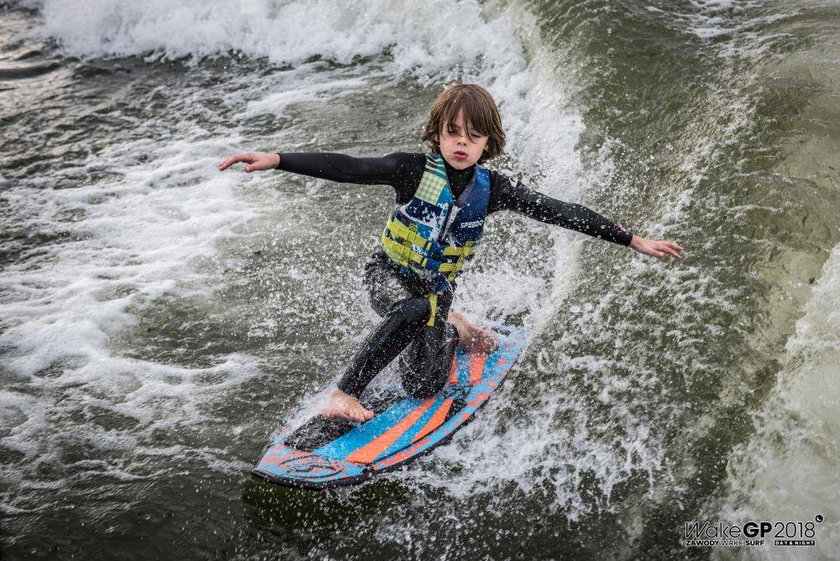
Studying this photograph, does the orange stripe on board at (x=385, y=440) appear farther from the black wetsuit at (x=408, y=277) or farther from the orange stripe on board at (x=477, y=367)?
the orange stripe on board at (x=477, y=367)

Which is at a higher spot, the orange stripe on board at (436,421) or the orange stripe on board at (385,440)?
the orange stripe on board at (436,421)

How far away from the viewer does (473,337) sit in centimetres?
424

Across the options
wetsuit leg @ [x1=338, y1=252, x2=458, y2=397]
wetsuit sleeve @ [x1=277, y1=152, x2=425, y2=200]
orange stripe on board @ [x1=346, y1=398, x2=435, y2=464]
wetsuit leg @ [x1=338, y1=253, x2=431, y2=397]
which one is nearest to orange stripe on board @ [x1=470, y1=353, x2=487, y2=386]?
wetsuit leg @ [x1=338, y1=252, x2=458, y2=397]

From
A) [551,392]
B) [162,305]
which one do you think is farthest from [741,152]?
[162,305]

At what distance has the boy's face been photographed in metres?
3.41

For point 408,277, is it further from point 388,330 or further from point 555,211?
point 555,211

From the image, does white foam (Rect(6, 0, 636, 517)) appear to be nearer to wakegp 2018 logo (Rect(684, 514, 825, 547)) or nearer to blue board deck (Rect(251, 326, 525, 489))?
blue board deck (Rect(251, 326, 525, 489))

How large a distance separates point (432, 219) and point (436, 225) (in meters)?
0.04

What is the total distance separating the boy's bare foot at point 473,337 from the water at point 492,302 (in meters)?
0.24

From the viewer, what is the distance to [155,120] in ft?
24.5

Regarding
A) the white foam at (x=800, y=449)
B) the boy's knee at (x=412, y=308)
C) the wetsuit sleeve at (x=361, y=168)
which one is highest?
the wetsuit sleeve at (x=361, y=168)

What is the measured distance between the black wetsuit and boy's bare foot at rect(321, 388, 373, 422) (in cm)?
4

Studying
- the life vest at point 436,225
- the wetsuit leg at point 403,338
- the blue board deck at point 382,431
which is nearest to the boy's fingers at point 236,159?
the life vest at point 436,225

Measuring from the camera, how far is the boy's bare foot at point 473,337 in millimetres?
4203
